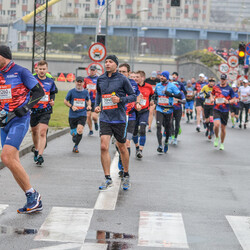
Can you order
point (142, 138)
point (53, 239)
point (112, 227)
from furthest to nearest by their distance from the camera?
point (142, 138), point (112, 227), point (53, 239)

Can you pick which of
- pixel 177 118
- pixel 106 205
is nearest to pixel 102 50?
pixel 177 118

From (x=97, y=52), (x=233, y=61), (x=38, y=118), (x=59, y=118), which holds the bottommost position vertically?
(x=59, y=118)

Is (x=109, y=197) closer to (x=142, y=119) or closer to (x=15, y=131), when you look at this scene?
(x=15, y=131)

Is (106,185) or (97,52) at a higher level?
(97,52)

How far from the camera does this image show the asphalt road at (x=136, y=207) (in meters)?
6.12

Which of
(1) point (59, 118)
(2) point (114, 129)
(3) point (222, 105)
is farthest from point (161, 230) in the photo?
(1) point (59, 118)

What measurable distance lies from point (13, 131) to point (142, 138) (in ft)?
22.1

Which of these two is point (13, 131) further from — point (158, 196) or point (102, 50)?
point (102, 50)

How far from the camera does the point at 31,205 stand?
7324 mm

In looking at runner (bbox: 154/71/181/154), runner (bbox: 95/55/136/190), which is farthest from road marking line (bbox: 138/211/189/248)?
runner (bbox: 154/71/181/154)

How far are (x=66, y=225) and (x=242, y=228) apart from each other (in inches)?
70.6

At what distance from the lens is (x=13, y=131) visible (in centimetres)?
748

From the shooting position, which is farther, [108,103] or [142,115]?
[142,115]

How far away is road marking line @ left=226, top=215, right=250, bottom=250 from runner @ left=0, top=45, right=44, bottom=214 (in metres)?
2.13
